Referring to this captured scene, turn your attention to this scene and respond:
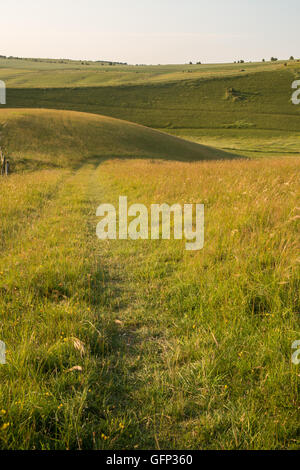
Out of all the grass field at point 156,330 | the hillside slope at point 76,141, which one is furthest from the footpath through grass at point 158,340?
the hillside slope at point 76,141

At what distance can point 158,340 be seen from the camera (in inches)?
145

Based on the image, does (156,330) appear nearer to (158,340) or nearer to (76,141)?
(158,340)

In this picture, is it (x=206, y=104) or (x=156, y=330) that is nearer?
(x=156, y=330)

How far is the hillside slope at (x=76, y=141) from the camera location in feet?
102

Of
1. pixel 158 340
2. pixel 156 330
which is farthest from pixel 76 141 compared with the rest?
pixel 158 340

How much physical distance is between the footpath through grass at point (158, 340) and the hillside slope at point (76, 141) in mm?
24457

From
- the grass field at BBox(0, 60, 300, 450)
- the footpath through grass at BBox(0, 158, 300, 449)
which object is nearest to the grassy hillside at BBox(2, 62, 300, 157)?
the grass field at BBox(0, 60, 300, 450)

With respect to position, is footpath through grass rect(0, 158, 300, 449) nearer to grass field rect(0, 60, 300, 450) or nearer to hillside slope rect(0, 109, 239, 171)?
grass field rect(0, 60, 300, 450)

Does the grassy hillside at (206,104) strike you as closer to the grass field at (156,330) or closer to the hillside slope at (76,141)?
the hillside slope at (76,141)

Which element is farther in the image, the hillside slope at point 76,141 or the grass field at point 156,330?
the hillside slope at point 76,141

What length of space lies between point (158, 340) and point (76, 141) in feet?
120

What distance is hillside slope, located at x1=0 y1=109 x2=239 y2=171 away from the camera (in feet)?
102

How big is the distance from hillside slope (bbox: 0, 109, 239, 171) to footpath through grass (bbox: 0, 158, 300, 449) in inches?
963

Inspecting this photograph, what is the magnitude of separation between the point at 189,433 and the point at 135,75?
14290cm
